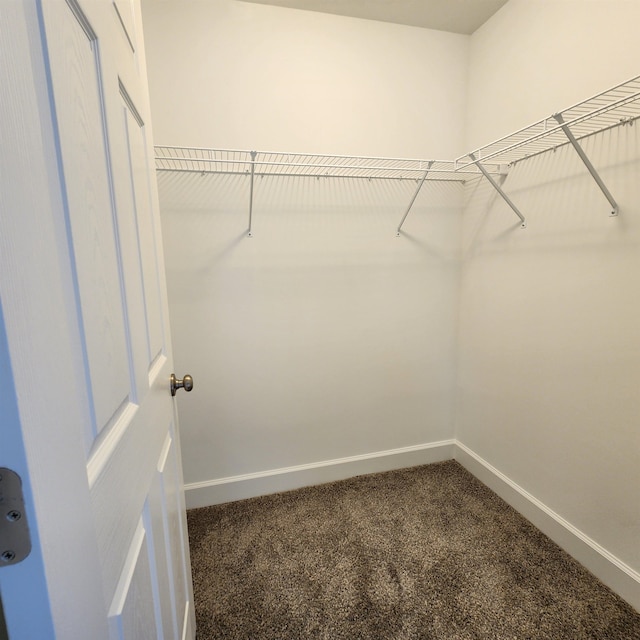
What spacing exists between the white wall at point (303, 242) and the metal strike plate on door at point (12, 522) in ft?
4.76

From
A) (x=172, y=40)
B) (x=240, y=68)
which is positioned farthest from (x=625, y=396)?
(x=172, y=40)

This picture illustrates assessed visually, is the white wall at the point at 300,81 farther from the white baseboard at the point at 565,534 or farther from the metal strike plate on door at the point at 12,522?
the white baseboard at the point at 565,534

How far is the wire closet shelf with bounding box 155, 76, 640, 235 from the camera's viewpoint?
1.22 metres

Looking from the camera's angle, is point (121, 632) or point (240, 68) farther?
point (240, 68)

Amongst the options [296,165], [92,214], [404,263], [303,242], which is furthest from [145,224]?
[404,263]

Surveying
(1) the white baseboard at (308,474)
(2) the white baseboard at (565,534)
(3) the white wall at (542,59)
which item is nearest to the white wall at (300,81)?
(3) the white wall at (542,59)

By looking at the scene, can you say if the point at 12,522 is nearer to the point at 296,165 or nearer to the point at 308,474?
the point at 296,165

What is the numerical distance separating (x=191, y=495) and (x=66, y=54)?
1.91 m

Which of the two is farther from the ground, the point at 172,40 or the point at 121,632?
the point at 172,40

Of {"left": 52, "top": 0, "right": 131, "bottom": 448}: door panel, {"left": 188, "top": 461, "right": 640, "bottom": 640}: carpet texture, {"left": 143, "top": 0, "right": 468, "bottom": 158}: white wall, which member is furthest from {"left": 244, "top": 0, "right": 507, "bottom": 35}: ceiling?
{"left": 188, "top": 461, "right": 640, "bottom": 640}: carpet texture

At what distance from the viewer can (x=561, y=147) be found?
55.4 inches

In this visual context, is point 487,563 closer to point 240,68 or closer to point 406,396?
point 406,396

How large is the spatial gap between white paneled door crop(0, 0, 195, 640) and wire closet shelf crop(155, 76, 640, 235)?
0.85 meters

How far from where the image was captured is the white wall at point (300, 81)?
4.87 ft
